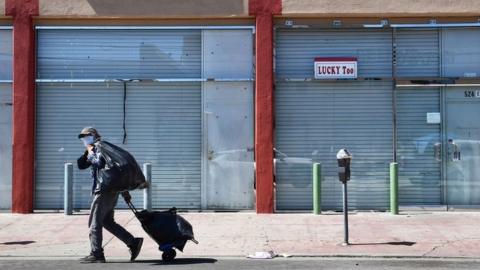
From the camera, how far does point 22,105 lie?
45.9ft

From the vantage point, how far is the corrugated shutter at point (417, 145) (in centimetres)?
1423

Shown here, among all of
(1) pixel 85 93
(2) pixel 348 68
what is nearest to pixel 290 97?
(2) pixel 348 68

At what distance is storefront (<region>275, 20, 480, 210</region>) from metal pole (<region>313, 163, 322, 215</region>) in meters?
0.58

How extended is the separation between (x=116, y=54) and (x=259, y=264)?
6.97 m

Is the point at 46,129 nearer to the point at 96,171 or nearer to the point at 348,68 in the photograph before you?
the point at 96,171

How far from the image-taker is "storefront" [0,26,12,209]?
46.7 feet

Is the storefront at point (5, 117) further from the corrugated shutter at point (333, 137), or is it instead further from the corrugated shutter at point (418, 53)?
the corrugated shutter at point (418, 53)

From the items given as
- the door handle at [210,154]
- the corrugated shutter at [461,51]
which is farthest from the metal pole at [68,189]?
the corrugated shutter at [461,51]

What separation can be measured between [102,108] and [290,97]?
4131mm

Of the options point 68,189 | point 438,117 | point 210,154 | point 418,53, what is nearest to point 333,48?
point 418,53

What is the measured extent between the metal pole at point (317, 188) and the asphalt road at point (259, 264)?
3.83 metres

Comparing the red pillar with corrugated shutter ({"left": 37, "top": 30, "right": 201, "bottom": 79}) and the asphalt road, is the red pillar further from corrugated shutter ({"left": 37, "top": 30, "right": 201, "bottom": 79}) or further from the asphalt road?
the asphalt road

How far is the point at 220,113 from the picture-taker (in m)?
14.2

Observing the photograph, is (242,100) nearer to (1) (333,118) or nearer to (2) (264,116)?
(2) (264,116)
